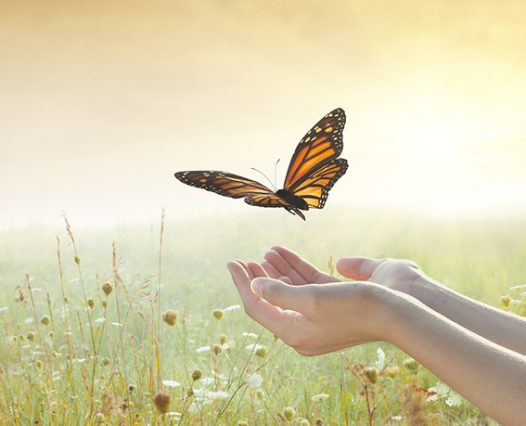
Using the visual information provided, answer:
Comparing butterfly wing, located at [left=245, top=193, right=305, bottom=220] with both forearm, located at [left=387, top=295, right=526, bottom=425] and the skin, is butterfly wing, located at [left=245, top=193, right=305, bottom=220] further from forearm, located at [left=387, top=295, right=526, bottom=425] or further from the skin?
forearm, located at [left=387, top=295, right=526, bottom=425]

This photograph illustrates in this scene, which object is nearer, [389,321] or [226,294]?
[389,321]

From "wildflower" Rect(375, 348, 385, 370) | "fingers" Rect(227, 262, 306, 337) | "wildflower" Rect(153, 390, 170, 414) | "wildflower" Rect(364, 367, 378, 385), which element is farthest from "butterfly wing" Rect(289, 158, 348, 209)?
"wildflower" Rect(153, 390, 170, 414)

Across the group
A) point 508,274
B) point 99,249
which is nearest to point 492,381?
point 508,274

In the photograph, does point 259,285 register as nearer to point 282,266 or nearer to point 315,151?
point 282,266

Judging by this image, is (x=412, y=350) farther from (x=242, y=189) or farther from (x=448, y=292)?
(x=242, y=189)

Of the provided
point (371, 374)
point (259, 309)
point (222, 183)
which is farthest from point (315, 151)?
point (371, 374)
